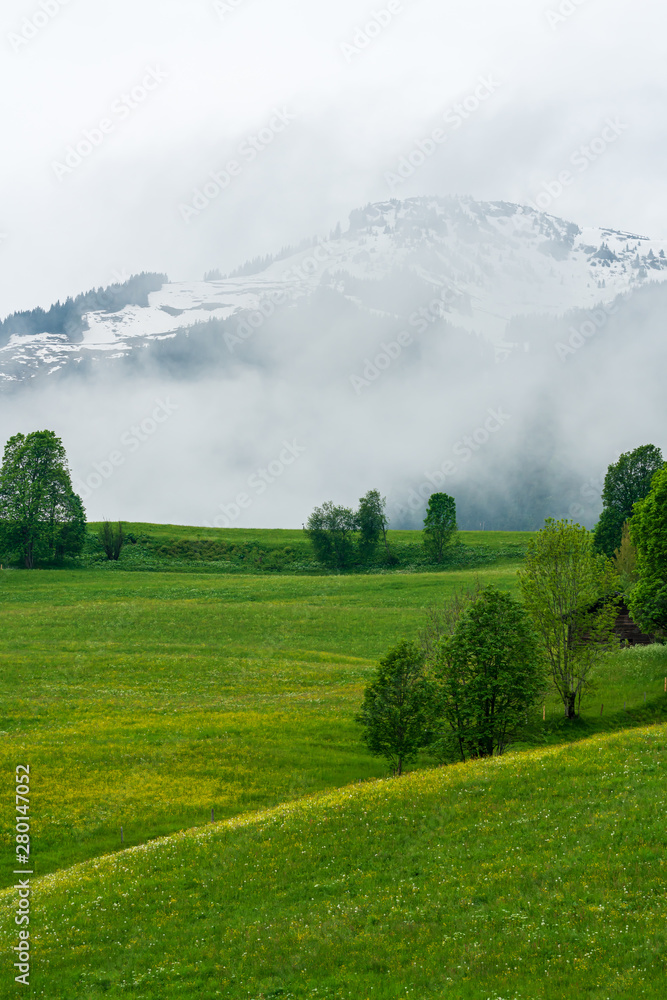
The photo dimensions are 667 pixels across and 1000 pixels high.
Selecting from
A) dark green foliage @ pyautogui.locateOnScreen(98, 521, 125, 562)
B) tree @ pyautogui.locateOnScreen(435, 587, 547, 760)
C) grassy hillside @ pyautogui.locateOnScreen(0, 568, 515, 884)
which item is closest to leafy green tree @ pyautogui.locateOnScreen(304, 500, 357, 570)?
grassy hillside @ pyautogui.locateOnScreen(0, 568, 515, 884)

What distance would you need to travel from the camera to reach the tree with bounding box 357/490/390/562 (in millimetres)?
128125

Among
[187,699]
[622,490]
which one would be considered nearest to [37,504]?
[187,699]

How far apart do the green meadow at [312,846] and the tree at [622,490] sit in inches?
1653

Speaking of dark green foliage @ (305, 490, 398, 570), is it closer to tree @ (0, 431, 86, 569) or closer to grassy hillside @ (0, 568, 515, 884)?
grassy hillside @ (0, 568, 515, 884)

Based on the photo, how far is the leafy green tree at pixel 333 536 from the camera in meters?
125

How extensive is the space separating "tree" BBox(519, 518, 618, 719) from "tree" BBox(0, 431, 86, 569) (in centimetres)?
8443

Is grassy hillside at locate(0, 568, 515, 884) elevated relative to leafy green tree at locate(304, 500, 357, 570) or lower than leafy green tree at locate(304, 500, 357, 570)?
lower

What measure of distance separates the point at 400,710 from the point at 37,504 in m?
86.8

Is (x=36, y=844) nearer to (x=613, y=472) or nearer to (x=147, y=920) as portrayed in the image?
(x=147, y=920)

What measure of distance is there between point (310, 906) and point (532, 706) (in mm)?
20304

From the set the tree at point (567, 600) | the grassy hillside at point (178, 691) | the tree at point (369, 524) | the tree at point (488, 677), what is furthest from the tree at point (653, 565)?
the tree at point (369, 524)

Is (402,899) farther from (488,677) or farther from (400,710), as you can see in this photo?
(400,710)

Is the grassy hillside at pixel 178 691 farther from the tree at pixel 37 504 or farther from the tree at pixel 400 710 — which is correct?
the tree at pixel 37 504

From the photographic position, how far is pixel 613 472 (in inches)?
3733
